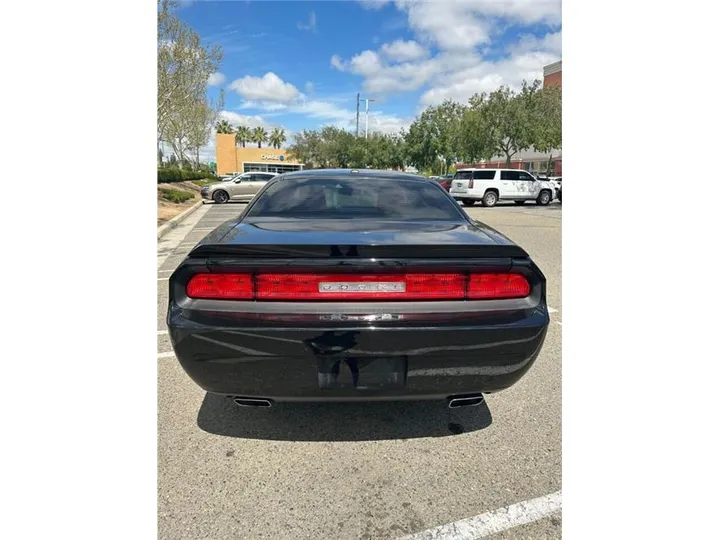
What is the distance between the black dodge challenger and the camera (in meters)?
2.11

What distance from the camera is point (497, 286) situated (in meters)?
2.25

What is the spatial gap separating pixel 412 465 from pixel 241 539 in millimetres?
926

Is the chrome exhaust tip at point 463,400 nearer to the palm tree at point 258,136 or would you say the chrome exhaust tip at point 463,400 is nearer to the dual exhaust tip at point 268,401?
the dual exhaust tip at point 268,401

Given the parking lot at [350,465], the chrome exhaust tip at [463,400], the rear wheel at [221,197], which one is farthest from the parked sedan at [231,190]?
the chrome exhaust tip at [463,400]

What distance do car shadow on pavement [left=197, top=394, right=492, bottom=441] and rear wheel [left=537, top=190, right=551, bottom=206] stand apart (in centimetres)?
2145

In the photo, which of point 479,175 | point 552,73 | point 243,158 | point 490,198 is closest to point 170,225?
point 479,175

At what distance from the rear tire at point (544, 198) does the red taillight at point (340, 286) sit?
22.1 m

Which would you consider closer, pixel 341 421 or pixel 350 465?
pixel 350 465

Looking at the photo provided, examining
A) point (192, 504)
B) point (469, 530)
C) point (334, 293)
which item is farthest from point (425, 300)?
point (192, 504)

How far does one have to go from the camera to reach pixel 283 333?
6.88ft

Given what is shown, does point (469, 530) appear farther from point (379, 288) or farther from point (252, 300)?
point (252, 300)

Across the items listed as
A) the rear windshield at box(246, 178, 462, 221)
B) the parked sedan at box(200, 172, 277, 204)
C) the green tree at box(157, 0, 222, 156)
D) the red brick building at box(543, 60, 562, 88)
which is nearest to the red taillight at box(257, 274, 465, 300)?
the rear windshield at box(246, 178, 462, 221)

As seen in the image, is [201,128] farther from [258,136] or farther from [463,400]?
[258,136]

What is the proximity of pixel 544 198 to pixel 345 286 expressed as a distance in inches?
893
